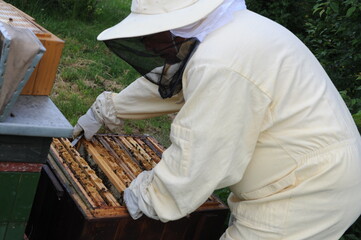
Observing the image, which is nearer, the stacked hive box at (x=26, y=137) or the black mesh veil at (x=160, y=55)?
the stacked hive box at (x=26, y=137)

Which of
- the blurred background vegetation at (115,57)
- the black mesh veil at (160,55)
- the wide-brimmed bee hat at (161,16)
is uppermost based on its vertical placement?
the wide-brimmed bee hat at (161,16)

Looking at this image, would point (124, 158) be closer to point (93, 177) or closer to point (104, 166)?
point (104, 166)

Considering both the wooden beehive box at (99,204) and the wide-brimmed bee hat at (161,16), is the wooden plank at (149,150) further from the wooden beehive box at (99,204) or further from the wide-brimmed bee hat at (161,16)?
the wide-brimmed bee hat at (161,16)

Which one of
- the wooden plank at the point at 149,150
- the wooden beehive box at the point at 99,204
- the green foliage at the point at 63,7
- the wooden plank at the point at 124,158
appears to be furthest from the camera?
the green foliage at the point at 63,7

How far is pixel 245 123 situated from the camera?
1985 millimetres

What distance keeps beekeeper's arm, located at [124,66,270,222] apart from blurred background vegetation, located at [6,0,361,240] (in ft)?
3.84

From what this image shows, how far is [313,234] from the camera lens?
218 cm

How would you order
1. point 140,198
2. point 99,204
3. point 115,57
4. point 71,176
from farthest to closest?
1. point 115,57
2. point 71,176
3. point 99,204
4. point 140,198

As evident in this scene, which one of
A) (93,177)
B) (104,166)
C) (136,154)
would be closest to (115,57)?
(136,154)

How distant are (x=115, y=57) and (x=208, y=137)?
14.8 feet

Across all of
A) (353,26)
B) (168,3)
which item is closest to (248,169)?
(168,3)

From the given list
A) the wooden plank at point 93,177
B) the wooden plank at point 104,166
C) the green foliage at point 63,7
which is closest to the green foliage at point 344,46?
the wooden plank at point 104,166

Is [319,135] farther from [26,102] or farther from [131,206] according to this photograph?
[26,102]

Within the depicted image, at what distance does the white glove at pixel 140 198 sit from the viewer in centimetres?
222
